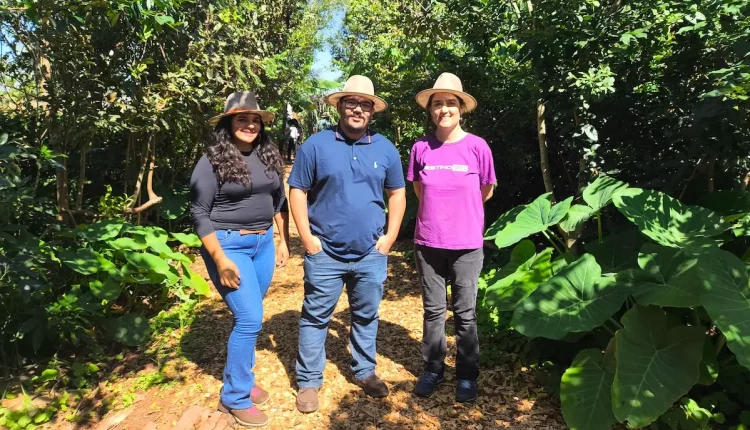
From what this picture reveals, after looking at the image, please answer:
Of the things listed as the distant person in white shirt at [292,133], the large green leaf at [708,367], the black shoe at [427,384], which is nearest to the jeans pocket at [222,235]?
the black shoe at [427,384]

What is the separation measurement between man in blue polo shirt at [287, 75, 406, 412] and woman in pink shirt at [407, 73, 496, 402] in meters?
0.20

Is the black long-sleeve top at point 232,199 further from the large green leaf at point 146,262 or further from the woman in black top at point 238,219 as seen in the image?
the large green leaf at point 146,262

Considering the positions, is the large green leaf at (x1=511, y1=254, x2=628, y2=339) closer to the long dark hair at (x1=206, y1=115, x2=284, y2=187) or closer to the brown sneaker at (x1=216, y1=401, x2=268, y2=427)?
the brown sneaker at (x1=216, y1=401, x2=268, y2=427)

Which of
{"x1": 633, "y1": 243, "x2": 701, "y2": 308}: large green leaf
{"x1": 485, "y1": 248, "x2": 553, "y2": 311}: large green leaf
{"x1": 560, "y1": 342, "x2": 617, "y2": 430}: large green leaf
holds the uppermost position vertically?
{"x1": 633, "y1": 243, "x2": 701, "y2": 308}: large green leaf

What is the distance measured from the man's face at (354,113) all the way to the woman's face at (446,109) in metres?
0.42

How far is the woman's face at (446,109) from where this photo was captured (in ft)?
8.92

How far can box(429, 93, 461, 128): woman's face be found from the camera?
2.72 m

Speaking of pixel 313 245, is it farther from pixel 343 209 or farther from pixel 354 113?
pixel 354 113

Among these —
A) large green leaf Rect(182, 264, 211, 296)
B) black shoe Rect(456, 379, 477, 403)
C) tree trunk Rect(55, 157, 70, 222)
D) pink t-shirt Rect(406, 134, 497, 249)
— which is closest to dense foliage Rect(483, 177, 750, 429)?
pink t-shirt Rect(406, 134, 497, 249)

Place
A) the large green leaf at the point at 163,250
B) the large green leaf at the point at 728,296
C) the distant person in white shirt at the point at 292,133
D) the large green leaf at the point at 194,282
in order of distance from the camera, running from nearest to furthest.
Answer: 1. the large green leaf at the point at 728,296
2. the large green leaf at the point at 163,250
3. the large green leaf at the point at 194,282
4. the distant person in white shirt at the point at 292,133

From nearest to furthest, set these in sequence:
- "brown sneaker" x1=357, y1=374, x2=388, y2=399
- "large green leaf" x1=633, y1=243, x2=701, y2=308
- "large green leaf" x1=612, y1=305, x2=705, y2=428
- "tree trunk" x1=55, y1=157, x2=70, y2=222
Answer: "large green leaf" x1=612, y1=305, x2=705, y2=428 → "large green leaf" x1=633, y1=243, x2=701, y2=308 → "brown sneaker" x1=357, y1=374, x2=388, y2=399 → "tree trunk" x1=55, y1=157, x2=70, y2=222

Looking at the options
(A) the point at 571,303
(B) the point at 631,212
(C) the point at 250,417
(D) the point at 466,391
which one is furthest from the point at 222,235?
(B) the point at 631,212

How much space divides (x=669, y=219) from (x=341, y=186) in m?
1.95

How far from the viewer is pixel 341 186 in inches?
101
